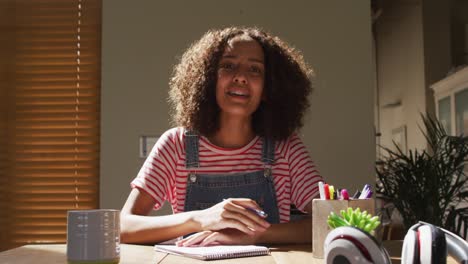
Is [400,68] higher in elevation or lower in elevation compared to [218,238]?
higher

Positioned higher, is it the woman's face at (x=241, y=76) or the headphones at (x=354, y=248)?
the woman's face at (x=241, y=76)

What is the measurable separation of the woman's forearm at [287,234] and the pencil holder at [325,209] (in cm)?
30

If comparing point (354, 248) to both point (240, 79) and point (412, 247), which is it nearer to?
point (412, 247)

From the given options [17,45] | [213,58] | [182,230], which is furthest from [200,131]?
[17,45]

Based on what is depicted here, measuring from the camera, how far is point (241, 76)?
152 centimetres

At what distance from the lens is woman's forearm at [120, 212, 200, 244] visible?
4.16ft

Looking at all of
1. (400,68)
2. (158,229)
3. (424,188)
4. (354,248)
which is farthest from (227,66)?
(400,68)

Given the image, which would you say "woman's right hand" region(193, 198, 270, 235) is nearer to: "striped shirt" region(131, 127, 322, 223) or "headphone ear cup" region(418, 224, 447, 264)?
"striped shirt" region(131, 127, 322, 223)

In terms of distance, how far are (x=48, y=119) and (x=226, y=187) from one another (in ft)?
4.15

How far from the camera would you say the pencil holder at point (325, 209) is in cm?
90

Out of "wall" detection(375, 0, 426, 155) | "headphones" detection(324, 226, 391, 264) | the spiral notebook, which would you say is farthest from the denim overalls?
"wall" detection(375, 0, 426, 155)

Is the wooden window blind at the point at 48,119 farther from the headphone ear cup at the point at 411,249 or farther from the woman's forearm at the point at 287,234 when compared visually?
the headphone ear cup at the point at 411,249

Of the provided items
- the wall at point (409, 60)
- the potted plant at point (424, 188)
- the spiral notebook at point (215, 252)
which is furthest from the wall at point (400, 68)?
the spiral notebook at point (215, 252)

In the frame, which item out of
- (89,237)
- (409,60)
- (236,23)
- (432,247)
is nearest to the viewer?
(432,247)
